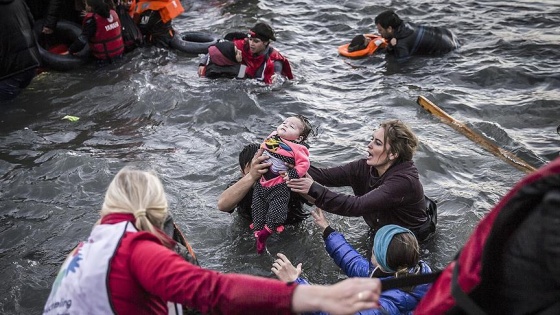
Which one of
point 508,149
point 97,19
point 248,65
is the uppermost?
point 97,19

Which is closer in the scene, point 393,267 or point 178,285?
point 178,285

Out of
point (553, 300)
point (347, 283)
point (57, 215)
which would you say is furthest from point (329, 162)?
point (553, 300)

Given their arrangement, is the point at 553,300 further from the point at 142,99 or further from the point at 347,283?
the point at 142,99

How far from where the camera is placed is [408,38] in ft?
33.9

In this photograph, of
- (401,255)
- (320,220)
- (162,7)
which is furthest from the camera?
(162,7)

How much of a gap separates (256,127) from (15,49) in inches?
149

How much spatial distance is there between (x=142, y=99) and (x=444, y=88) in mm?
4868

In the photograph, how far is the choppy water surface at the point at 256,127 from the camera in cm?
552

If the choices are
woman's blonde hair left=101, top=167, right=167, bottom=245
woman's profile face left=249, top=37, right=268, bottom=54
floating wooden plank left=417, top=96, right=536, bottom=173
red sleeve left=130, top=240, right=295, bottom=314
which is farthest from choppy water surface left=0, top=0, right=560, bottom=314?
red sleeve left=130, top=240, right=295, bottom=314

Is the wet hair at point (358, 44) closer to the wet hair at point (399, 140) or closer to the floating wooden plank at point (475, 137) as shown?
the floating wooden plank at point (475, 137)

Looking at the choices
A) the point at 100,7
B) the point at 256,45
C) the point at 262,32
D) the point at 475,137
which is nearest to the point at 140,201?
the point at 475,137

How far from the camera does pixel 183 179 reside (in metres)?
6.79

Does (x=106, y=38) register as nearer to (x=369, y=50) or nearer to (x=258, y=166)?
(x=369, y=50)

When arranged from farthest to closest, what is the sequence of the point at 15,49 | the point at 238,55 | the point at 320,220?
the point at 238,55
the point at 15,49
the point at 320,220
